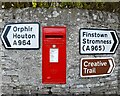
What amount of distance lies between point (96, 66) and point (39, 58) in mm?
1092

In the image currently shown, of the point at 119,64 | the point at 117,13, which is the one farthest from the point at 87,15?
the point at 119,64

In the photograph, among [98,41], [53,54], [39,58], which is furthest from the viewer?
[98,41]

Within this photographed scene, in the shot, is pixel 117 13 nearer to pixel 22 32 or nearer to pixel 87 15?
pixel 87 15

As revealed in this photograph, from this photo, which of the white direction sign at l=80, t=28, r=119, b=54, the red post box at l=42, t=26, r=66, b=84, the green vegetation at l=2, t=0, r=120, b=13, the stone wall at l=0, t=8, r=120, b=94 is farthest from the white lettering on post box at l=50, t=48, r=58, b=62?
the green vegetation at l=2, t=0, r=120, b=13

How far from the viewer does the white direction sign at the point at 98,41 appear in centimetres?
559

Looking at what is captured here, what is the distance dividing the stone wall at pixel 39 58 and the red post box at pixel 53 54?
0.11 metres

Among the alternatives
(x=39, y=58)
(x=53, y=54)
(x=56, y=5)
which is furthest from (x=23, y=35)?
(x=56, y=5)

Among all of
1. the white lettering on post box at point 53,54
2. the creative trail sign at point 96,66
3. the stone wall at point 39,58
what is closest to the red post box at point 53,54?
the white lettering on post box at point 53,54

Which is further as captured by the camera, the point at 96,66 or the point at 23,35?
the point at 96,66

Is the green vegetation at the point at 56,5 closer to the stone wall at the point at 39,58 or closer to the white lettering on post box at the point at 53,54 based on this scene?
the stone wall at the point at 39,58

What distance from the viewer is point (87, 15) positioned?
561cm

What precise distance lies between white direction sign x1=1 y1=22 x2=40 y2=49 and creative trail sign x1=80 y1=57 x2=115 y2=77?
0.96 meters

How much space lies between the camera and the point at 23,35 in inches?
216

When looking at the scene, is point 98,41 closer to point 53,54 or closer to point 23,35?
point 53,54
